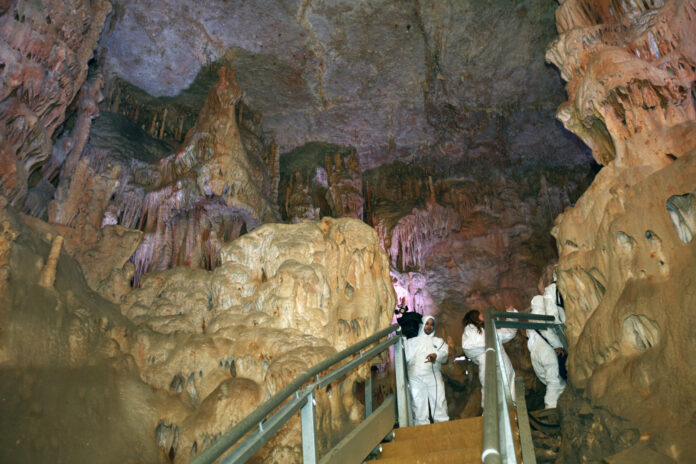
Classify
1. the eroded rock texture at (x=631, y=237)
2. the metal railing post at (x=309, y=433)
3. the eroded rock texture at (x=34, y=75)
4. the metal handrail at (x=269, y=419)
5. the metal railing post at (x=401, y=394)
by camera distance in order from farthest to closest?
1. the eroded rock texture at (x=34, y=75)
2. the metal railing post at (x=401, y=394)
3. the eroded rock texture at (x=631, y=237)
4. the metal railing post at (x=309, y=433)
5. the metal handrail at (x=269, y=419)

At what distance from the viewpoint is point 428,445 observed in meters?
4.29

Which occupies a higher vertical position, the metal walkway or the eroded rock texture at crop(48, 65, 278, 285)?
the eroded rock texture at crop(48, 65, 278, 285)

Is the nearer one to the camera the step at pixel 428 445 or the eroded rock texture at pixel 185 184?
the step at pixel 428 445

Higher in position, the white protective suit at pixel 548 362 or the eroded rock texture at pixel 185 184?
the eroded rock texture at pixel 185 184

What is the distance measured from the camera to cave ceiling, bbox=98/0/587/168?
10859 mm

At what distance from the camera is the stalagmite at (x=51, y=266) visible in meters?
5.90

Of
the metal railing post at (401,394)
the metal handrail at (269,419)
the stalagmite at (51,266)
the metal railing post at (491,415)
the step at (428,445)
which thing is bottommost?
the step at (428,445)

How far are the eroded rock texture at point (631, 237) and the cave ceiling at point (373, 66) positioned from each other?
4.10m

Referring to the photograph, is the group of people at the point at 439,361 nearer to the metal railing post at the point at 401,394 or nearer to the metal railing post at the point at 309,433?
the metal railing post at the point at 401,394

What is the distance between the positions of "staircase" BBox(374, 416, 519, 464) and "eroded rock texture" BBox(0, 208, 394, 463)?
1273mm

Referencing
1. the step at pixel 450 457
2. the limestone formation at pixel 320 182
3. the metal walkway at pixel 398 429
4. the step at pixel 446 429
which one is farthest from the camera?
the limestone formation at pixel 320 182

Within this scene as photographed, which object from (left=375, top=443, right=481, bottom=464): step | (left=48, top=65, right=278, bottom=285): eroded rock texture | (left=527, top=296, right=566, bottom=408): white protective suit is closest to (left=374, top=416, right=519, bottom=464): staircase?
(left=375, top=443, right=481, bottom=464): step

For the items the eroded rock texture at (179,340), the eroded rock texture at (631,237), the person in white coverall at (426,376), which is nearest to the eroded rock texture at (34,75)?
the eroded rock texture at (179,340)

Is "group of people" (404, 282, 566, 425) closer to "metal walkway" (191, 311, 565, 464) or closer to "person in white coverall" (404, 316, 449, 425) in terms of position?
"person in white coverall" (404, 316, 449, 425)
